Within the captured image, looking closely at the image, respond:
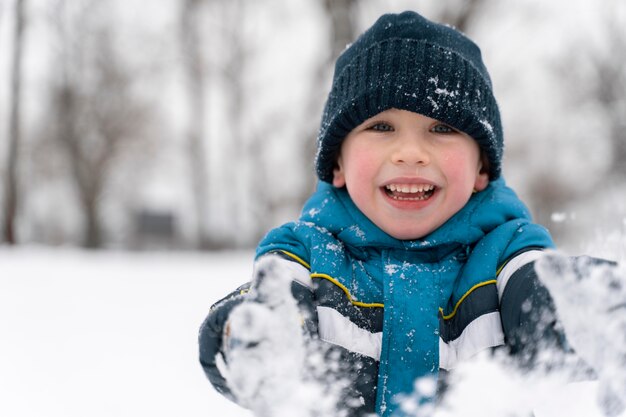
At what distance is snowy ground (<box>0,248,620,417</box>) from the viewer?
116cm

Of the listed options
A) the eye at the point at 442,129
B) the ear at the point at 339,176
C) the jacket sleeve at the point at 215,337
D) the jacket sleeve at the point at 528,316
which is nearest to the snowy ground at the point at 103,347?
the jacket sleeve at the point at 215,337

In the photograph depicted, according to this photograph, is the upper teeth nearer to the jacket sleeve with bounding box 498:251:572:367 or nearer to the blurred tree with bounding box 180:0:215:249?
the jacket sleeve with bounding box 498:251:572:367

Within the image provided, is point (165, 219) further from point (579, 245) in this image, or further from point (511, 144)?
point (579, 245)

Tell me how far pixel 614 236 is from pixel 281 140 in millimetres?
12505

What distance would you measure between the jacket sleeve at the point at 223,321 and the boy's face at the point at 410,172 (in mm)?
238

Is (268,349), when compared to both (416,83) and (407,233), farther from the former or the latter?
(416,83)

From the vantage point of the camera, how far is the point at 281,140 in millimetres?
13586

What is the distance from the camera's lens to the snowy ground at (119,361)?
3.80 feet

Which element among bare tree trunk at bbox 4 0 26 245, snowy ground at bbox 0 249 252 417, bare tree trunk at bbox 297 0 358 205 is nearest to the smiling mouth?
snowy ground at bbox 0 249 252 417

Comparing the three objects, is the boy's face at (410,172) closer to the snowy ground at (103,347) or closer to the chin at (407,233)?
the chin at (407,233)

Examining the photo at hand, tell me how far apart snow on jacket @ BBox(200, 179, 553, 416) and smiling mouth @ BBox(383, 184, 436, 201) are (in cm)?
8

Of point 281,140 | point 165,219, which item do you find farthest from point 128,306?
point 165,219

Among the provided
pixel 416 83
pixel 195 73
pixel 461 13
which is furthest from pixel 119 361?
pixel 195 73

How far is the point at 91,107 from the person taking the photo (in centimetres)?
1603
